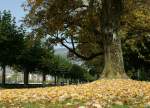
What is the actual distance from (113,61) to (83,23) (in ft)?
45.5

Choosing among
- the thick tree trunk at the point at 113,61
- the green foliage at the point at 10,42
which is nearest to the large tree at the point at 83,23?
the thick tree trunk at the point at 113,61

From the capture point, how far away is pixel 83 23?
3894 centimetres

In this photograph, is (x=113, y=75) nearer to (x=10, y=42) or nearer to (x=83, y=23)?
(x=83, y=23)

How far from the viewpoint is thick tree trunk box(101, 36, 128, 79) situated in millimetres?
25078

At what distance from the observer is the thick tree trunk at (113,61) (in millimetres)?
25078

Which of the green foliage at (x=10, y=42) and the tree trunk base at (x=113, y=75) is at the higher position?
the green foliage at (x=10, y=42)

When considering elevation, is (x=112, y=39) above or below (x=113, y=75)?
above

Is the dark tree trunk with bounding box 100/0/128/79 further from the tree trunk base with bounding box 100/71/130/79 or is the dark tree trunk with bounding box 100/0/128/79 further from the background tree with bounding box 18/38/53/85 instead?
the background tree with bounding box 18/38/53/85

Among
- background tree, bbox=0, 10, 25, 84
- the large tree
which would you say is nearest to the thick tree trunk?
the large tree

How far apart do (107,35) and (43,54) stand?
1442 inches

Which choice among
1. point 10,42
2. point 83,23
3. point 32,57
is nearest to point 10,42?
point 10,42

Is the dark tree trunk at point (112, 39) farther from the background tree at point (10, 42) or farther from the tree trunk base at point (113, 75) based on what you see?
the background tree at point (10, 42)

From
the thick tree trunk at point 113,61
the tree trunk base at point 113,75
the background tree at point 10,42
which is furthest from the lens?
the background tree at point 10,42

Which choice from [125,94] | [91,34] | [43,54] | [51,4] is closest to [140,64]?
[43,54]
